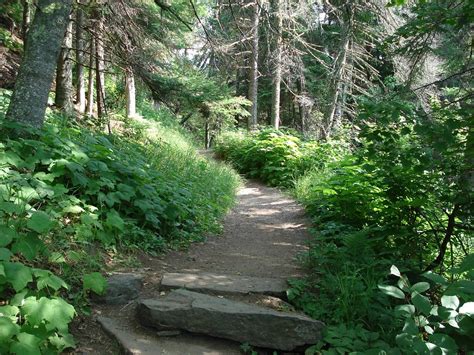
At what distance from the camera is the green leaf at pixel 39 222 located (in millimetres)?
2869

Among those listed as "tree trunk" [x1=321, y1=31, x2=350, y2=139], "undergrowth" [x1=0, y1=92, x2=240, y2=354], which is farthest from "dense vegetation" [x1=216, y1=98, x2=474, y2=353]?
"tree trunk" [x1=321, y1=31, x2=350, y2=139]

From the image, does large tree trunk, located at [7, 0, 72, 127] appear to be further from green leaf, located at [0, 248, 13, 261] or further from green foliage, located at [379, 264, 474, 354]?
green foliage, located at [379, 264, 474, 354]

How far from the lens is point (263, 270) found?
4.82m

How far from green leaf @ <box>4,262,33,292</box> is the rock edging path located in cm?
87

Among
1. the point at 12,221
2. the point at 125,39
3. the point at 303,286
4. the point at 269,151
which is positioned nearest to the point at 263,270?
the point at 303,286

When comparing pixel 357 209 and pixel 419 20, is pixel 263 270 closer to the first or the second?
pixel 357 209

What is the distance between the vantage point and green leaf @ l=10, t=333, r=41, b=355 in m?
2.25

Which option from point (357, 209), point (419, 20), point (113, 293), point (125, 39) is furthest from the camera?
point (125, 39)

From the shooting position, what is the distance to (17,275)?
258 centimetres

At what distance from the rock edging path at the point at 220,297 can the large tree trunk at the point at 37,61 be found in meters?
2.25

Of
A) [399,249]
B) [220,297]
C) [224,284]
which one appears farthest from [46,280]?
[399,249]

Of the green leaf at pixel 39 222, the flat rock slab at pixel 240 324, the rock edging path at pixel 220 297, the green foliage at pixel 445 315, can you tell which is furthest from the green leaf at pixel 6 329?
the green foliage at pixel 445 315

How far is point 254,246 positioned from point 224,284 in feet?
6.05

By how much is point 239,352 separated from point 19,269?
5.85ft
